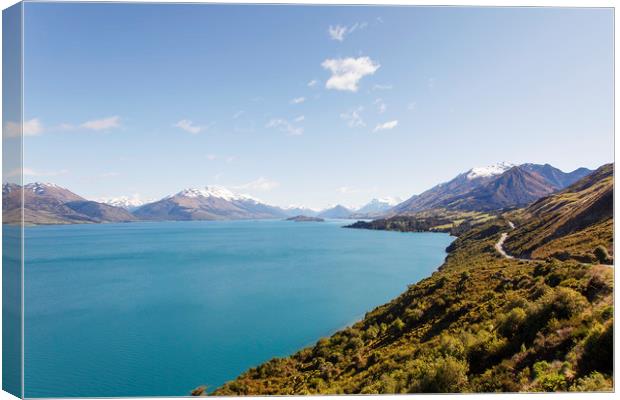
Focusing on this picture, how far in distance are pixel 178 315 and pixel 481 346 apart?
27.7 metres

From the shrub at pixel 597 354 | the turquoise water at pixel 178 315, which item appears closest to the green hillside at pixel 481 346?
the shrub at pixel 597 354

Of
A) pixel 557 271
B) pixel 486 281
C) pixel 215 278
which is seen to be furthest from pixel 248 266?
pixel 557 271

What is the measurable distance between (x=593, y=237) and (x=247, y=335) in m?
25.4

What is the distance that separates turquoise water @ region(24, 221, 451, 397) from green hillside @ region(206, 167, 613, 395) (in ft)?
13.4

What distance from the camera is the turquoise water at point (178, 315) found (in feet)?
68.1

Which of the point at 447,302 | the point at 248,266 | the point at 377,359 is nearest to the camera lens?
the point at 377,359

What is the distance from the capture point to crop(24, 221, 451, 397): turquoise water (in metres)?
20.8

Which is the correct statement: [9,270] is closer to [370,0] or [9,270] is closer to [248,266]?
[370,0]

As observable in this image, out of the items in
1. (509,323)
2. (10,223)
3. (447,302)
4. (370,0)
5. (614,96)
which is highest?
(370,0)

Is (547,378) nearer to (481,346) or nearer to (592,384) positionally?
(592,384)

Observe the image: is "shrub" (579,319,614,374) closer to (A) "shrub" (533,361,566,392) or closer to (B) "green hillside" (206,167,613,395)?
(B) "green hillside" (206,167,613,395)

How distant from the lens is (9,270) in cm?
1109

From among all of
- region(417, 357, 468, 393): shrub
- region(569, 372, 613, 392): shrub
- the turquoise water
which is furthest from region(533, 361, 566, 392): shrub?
the turquoise water

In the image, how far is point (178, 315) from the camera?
3259 cm
